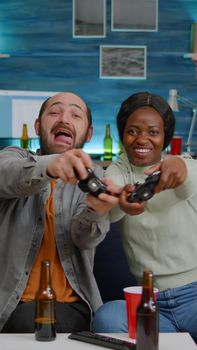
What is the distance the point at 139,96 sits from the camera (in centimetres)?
188

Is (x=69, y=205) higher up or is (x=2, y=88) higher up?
(x=2, y=88)

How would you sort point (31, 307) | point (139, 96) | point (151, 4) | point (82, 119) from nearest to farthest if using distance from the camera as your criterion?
point (31, 307)
point (139, 96)
point (82, 119)
point (151, 4)

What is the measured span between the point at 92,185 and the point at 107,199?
0.20 feet

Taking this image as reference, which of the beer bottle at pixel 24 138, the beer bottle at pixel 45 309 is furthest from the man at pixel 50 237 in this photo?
the beer bottle at pixel 24 138

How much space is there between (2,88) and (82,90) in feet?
2.16

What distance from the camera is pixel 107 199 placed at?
1496mm

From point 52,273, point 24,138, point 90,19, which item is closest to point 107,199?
point 52,273

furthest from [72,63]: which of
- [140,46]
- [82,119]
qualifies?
[82,119]

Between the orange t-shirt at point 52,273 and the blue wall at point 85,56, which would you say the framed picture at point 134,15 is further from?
the orange t-shirt at point 52,273

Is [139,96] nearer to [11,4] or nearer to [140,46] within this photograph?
[140,46]

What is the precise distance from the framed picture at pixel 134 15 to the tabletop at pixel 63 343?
3.38m

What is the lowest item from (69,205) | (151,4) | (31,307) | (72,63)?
(31,307)

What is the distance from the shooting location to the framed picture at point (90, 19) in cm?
438

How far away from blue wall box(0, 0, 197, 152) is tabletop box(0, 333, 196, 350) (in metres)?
3.08
